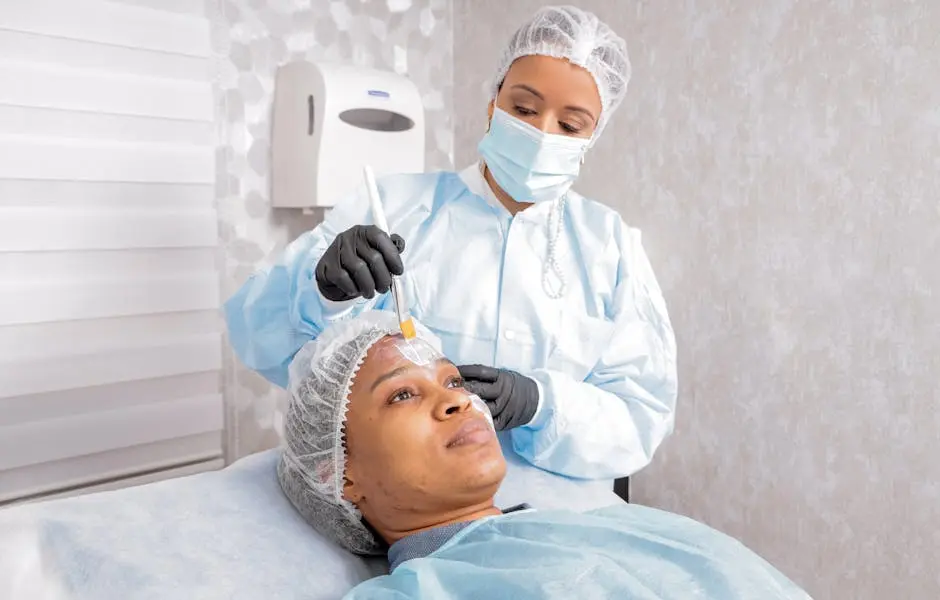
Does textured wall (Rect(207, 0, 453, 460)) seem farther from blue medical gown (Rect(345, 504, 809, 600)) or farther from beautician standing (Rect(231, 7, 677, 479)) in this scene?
blue medical gown (Rect(345, 504, 809, 600))

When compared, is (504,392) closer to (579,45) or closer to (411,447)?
(411,447)

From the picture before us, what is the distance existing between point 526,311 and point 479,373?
217mm

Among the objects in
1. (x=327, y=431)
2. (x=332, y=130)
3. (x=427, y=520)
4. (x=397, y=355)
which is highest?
(x=332, y=130)

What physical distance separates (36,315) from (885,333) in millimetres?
1974

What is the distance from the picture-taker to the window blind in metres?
1.93

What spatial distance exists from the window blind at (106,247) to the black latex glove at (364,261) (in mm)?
1011

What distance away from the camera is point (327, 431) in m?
1.28

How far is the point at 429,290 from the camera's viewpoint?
1587 mm

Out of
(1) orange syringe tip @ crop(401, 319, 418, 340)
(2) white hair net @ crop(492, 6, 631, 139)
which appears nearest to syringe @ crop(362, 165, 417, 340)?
(1) orange syringe tip @ crop(401, 319, 418, 340)

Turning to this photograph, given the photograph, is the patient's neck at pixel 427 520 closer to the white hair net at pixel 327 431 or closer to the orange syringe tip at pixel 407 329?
the white hair net at pixel 327 431

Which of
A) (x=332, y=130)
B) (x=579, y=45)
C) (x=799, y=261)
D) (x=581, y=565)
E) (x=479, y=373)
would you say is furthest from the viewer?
(x=332, y=130)

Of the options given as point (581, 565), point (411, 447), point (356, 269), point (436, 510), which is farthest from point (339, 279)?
point (581, 565)

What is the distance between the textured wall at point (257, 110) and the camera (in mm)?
2301

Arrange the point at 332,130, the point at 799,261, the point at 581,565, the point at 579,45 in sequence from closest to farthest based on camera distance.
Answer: the point at 581,565 < the point at 579,45 < the point at 799,261 < the point at 332,130
